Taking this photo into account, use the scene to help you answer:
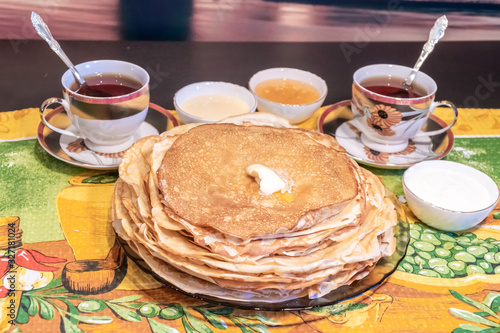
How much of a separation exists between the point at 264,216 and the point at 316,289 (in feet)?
0.56

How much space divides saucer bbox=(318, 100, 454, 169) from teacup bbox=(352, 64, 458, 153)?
0.03m

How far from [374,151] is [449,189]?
0.27 m

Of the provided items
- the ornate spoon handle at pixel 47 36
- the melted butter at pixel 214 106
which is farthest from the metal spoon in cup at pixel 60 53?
the melted butter at pixel 214 106

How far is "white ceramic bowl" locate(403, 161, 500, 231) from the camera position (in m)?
1.20

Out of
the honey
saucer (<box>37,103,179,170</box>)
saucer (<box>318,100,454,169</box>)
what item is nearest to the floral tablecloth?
saucer (<box>37,103,179,170</box>)

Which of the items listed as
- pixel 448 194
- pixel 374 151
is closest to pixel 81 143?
pixel 374 151

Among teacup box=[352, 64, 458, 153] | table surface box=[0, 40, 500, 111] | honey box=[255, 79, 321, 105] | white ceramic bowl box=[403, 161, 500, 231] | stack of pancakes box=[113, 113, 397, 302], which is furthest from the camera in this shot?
table surface box=[0, 40, 500, 111]

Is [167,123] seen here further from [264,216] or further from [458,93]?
[458,93]

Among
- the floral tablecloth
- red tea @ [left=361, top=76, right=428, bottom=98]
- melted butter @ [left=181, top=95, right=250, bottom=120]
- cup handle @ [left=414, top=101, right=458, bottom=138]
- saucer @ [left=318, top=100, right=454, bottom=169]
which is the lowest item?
the floral tablecloth

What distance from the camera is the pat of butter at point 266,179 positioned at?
1.03m

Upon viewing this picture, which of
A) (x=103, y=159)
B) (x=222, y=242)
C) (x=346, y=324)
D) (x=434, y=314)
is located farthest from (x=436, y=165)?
(x=103, y=159)

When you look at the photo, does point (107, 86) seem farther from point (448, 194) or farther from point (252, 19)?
point (252, 19)

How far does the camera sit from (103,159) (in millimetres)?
1377

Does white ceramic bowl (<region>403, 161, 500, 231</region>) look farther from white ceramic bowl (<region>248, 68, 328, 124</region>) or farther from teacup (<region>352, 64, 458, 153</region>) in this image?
white ceramic bowl (<region>248, 68, 328, 124</region>)
